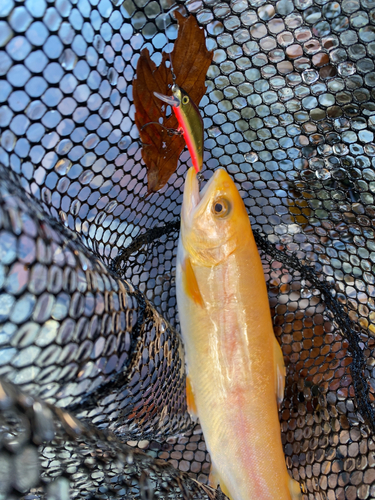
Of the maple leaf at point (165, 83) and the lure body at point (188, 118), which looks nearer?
the lure body at point (188, 118)

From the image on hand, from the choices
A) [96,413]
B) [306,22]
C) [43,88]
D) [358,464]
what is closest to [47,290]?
[96,413]

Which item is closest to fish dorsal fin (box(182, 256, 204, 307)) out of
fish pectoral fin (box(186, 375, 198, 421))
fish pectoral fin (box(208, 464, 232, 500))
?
fish pectoral fin (box(186, 375, 198, 421))

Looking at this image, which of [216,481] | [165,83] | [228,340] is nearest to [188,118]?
[165,83]

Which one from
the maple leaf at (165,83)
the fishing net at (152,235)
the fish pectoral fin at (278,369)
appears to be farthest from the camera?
the fish pectoral fin at (278,369)

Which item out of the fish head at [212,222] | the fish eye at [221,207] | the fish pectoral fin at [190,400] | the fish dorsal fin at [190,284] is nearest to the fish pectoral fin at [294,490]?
the fish pectoral fin at [190,400]

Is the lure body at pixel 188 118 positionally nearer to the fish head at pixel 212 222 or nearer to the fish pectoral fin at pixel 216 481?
the fish head at pixel 212 222

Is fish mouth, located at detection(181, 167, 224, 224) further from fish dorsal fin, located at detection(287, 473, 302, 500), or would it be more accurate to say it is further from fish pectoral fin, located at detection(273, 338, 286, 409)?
fish dorsal fin, located at detection(287, 473, 302, 500)

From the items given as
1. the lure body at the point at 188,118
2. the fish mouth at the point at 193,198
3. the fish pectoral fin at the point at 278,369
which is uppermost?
the lure body at the point at 188,118

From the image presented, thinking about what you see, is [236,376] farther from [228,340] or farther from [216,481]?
[216,481]
